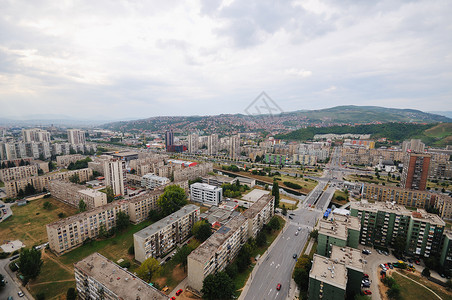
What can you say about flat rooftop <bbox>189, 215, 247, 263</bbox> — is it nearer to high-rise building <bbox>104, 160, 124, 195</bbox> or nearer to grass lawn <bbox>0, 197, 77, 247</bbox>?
grass lawn <bbox>0, 197, 77, 247</bbox>

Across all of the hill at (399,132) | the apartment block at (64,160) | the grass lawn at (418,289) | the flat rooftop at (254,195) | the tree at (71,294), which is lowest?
the grass lawn at (418,289)

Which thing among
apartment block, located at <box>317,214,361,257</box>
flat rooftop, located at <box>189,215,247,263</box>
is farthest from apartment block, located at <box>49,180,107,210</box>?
apartment block, located at <box>317,214,361,257</box>

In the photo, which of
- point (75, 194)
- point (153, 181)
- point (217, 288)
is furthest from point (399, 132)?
point (75, 194)

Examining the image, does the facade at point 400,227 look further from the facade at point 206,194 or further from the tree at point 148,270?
the tree at point 148,270

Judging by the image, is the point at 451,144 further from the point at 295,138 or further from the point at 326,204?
the point at 326,204

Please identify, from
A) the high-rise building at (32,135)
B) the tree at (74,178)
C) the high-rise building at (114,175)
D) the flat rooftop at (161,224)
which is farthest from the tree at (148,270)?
the high-rise building at (32,135)

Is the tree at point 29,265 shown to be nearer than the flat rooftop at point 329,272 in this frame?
No
